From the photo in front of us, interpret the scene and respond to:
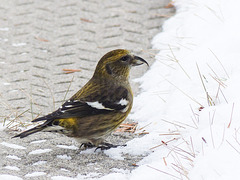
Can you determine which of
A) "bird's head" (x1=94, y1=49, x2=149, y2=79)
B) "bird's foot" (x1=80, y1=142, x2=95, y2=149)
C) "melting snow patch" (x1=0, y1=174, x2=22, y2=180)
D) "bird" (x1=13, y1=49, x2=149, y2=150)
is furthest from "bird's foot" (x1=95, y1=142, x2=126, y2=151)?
"melting snow patch" (x1=0, y1=174, x2=22, y2=180)

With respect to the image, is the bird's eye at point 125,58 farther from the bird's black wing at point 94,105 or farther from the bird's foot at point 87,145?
the bird's foot at point 87,145

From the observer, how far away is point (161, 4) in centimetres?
800

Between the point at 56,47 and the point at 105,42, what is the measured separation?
73 cm

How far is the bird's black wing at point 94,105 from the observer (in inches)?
173

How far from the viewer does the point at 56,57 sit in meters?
6.64

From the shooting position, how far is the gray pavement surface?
4.20m

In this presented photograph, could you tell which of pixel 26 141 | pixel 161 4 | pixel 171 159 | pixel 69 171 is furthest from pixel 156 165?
pixel 161 4

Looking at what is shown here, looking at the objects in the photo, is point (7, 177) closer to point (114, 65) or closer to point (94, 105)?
point (94, 105)

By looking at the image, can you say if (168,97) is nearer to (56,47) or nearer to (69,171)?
(69,171)

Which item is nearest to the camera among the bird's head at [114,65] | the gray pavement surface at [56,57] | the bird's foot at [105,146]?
the gray pavement surface at [56,57]

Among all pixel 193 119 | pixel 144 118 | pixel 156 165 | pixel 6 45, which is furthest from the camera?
pixel 6 45

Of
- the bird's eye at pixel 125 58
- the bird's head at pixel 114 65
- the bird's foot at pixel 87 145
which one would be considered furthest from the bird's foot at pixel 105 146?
the bird's eye at pixel 125 58

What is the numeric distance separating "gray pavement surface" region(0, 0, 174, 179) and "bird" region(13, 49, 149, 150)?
193mm

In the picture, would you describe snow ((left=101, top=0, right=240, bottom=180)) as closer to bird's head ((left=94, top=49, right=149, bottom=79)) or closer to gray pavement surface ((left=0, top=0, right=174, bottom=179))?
gray pavement surface ((left=0, top=0, right=174, bottom=179))
